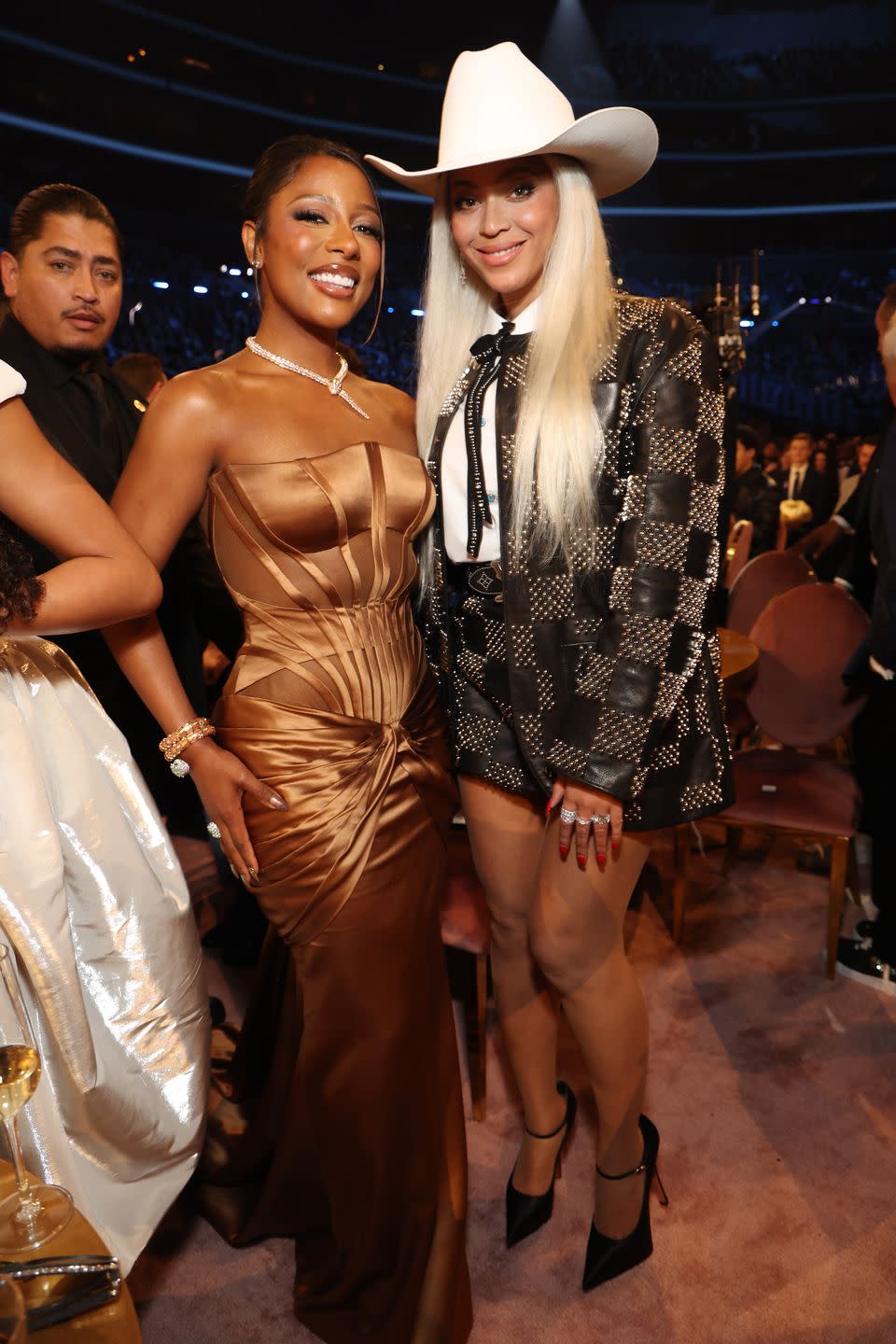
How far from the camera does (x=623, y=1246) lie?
6.00 ft

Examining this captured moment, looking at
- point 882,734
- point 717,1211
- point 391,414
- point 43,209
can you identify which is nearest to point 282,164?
point 391,414

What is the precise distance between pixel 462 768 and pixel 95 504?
0.76m

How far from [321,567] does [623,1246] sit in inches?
52.5

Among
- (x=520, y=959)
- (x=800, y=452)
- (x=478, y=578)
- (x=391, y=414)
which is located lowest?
(x=520, y=959)

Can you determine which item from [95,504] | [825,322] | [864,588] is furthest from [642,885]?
[825,322]

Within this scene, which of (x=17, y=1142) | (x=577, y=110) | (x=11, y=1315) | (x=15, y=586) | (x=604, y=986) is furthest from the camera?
(x=577, y=110)

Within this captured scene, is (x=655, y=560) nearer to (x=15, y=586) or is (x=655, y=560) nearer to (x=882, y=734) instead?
(x=15, y=586)

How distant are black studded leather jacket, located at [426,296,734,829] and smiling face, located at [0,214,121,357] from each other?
3.45 feet

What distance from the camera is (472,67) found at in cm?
166

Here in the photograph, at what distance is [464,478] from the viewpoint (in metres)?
1.67

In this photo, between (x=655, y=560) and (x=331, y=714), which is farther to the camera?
(x=331, y=714)

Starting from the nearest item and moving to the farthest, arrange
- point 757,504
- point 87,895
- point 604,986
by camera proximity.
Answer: point 87,895, point 604,986, point 757,504

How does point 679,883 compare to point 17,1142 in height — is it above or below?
below

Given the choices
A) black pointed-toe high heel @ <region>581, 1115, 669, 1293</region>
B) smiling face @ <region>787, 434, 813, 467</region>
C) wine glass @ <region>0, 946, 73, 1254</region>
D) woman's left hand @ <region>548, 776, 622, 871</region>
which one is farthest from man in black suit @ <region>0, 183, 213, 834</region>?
smiling face @ <region>787, 434, 813, 467</region>
